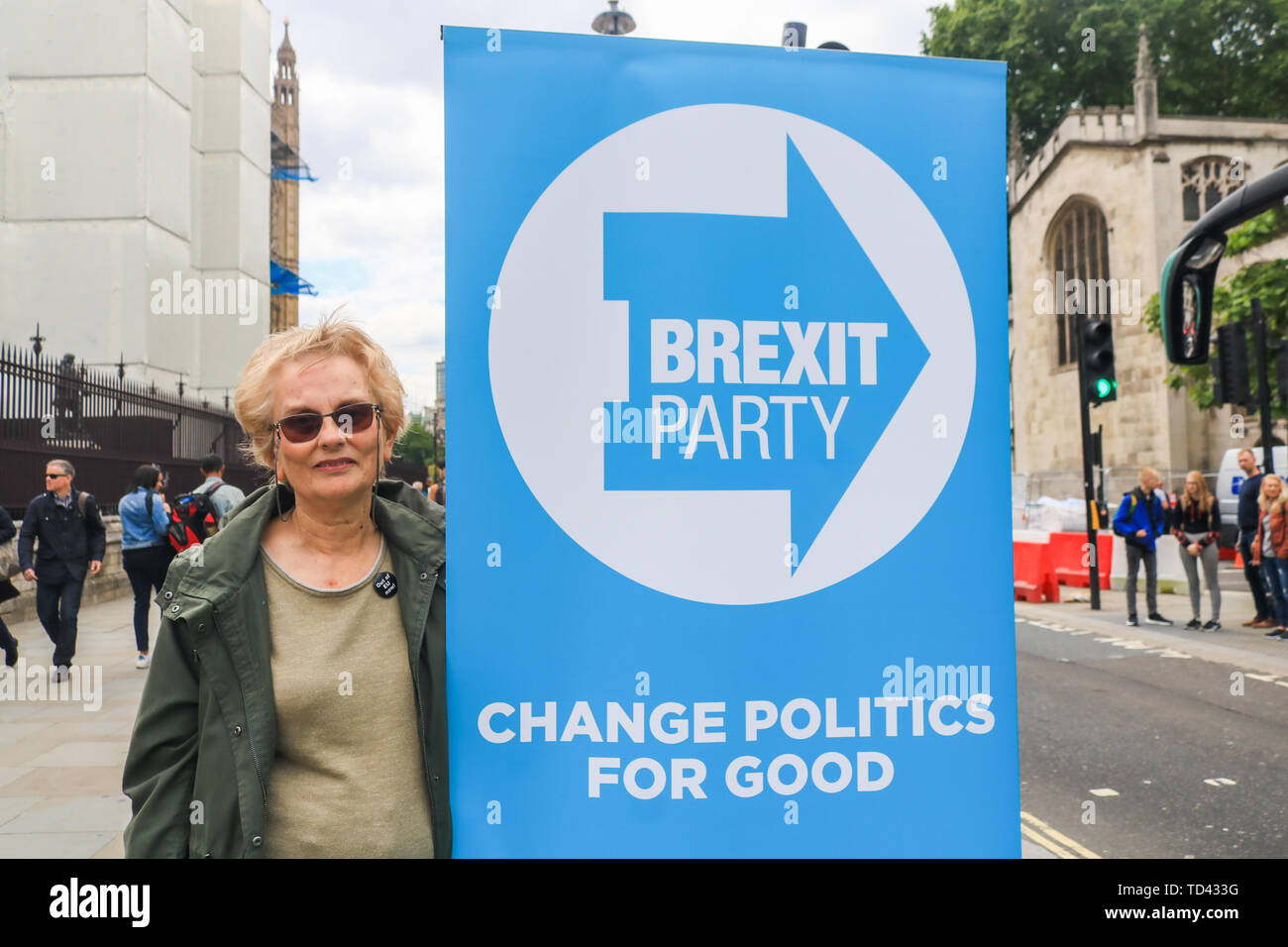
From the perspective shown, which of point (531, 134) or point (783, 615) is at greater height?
point (531, 134)

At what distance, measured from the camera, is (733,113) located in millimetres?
1357

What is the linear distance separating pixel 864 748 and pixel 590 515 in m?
0.51

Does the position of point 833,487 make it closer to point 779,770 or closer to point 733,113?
point 779,770

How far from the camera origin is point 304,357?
4.91 ft

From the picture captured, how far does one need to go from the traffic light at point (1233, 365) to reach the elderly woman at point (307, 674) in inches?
398

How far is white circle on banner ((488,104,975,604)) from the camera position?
1.32 metres

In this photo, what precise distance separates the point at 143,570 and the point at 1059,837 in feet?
23.9

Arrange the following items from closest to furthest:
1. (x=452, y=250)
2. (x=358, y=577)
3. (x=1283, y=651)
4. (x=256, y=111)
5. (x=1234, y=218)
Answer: (x=452, y=250) → (x=358, y=577) → (x=1234, y=218) → (x=1283, y=651) → (x=256, y=111)

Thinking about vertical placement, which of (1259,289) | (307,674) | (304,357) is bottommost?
(307,674)

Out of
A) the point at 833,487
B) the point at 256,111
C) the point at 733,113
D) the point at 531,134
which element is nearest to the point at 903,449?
the point at 833,487

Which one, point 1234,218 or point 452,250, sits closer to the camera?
point 452,250

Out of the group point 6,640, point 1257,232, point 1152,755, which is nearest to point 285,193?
point 1257,232

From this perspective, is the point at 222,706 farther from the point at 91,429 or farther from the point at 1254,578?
the point at 91,429

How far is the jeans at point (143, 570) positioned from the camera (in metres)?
8.20
